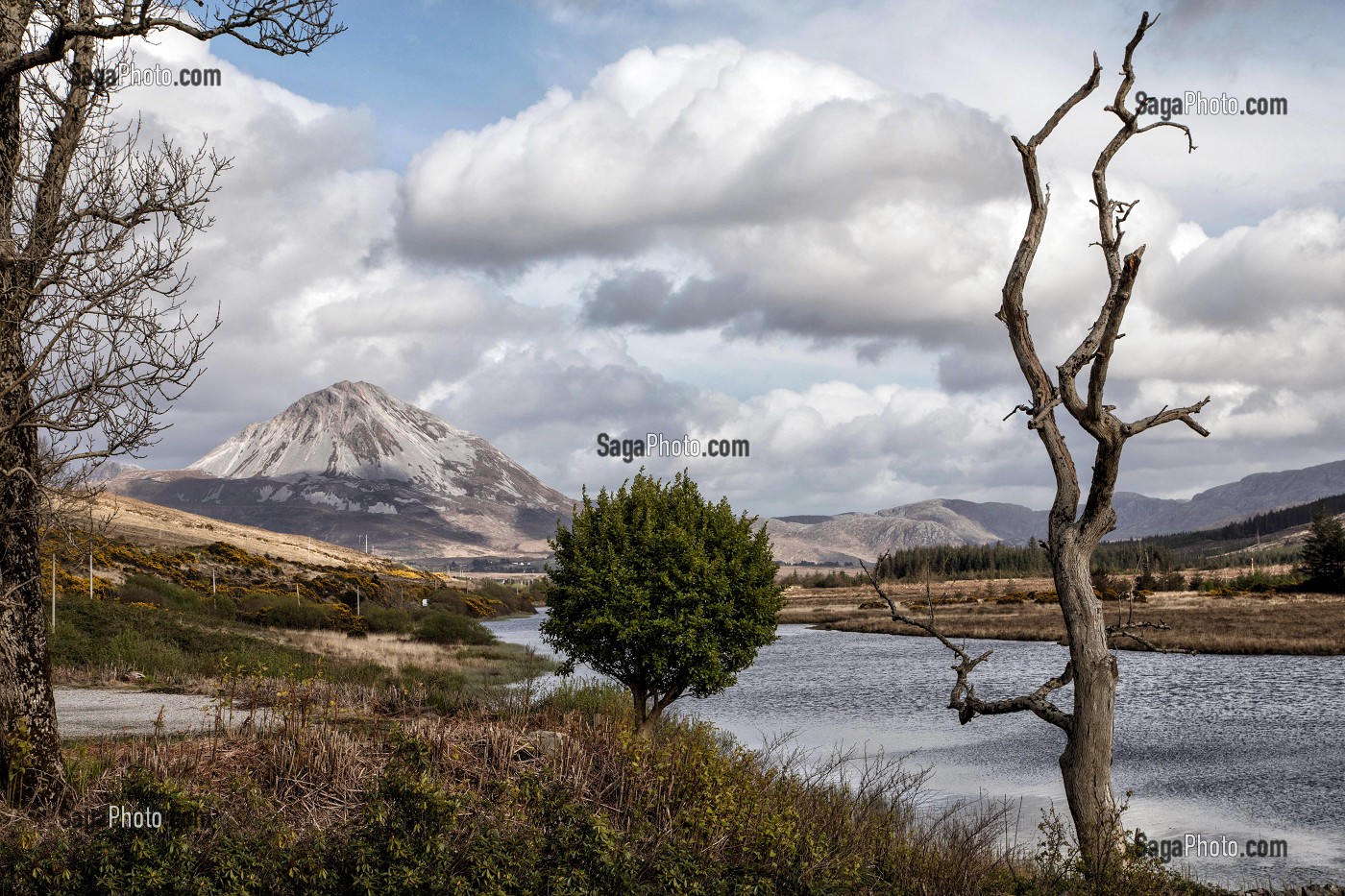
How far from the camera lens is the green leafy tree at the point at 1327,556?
90.9m

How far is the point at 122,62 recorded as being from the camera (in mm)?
10711

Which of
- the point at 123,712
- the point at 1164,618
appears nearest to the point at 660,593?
the point at 123,712

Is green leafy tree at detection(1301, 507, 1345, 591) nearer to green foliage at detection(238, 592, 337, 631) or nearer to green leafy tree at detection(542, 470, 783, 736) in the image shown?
green foliage at detection(238, 592, 337, 631)

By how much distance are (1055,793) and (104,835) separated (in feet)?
67.4

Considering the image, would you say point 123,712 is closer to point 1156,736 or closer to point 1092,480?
point 1092,480

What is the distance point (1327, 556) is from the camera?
91.8 meters

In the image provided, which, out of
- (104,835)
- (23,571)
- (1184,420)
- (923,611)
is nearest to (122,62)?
(23,571)

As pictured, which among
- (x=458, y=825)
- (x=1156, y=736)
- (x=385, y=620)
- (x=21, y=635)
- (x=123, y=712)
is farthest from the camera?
(x=385, y=620)

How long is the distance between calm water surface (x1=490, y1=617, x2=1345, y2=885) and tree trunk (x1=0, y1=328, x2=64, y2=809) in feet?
48.8

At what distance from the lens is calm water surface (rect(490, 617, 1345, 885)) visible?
20672mm

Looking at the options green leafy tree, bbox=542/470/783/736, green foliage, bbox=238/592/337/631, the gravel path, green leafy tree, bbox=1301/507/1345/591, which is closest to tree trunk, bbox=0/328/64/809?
the gravel path

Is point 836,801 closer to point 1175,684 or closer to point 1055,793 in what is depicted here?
point 1055,793

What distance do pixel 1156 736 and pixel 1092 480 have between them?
87.8 feet

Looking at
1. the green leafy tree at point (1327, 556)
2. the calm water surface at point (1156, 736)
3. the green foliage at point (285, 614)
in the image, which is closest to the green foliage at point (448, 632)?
the green foliage at point (285, 614)
